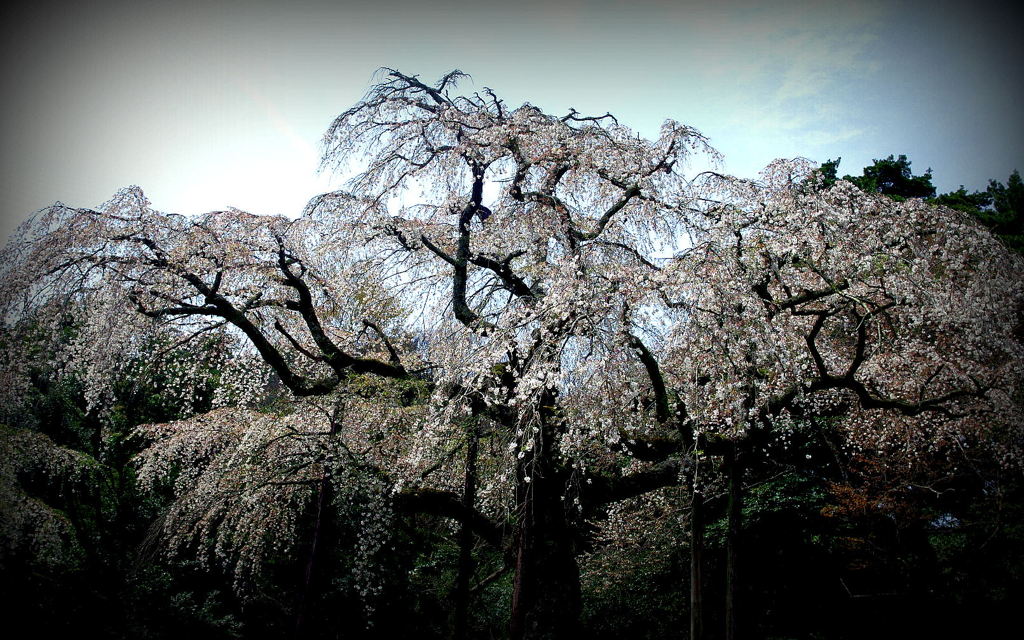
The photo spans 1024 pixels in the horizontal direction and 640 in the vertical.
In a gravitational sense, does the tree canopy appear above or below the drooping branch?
above

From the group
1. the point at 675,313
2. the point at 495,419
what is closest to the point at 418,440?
the point at 495,419

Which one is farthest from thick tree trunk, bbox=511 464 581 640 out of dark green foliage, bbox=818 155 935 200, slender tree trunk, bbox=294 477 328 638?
dark green foliage, bbox=818 155 935 200

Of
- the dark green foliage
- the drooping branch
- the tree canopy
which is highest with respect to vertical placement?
the dark green foliage

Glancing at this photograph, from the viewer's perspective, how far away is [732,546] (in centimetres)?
579

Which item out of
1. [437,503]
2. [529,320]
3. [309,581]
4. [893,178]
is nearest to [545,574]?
[437,503]

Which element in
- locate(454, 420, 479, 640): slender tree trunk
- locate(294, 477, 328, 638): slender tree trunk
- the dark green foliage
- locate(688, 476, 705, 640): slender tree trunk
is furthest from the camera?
the dark green foliage

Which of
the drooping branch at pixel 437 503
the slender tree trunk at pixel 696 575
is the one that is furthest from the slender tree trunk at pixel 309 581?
the slender tree trunk at pixel 696 575

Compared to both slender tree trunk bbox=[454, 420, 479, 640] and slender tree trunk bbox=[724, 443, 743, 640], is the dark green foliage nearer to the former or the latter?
slender tree trunk bbox=[724, 443, 743, 640]

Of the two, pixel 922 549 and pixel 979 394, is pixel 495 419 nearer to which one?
pixel 979 394

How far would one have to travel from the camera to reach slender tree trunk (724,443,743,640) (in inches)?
229

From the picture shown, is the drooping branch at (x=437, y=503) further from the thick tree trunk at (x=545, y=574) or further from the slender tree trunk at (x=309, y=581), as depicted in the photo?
the slender tree trunk at (x=309, y=581)

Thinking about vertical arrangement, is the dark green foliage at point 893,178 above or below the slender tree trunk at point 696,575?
above

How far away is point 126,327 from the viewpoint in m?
5.76

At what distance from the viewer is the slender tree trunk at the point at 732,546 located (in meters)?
5.82
